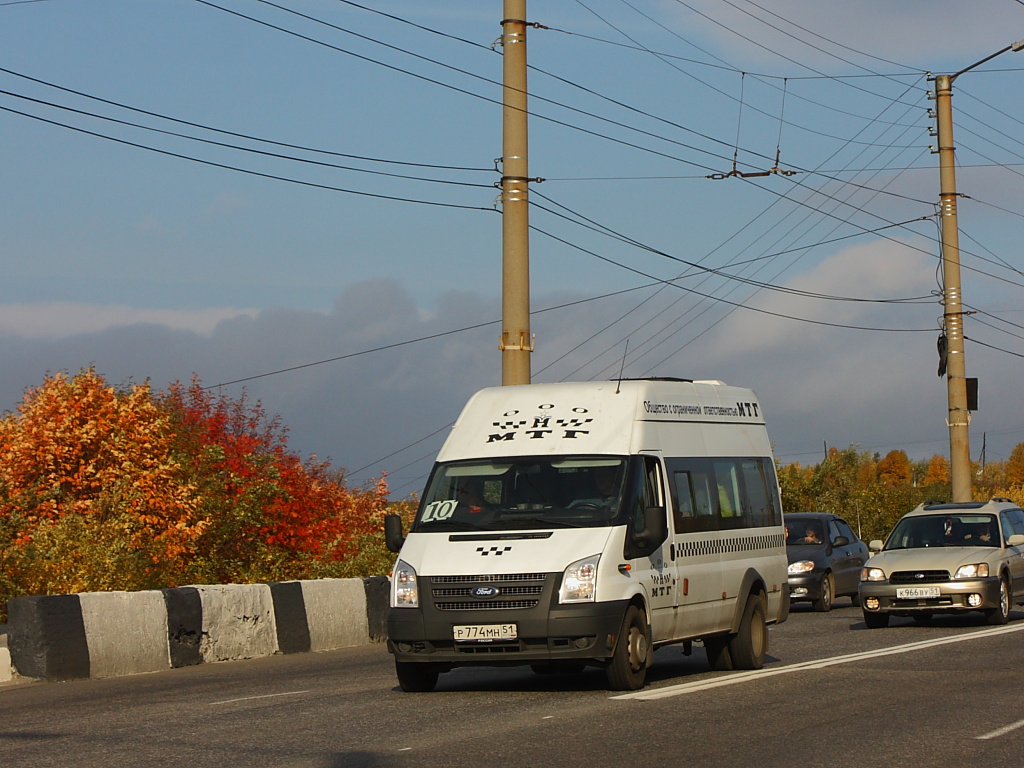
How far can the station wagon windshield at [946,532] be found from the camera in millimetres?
20953

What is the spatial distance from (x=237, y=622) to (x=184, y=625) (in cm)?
94

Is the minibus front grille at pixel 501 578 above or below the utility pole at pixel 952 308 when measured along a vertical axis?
below

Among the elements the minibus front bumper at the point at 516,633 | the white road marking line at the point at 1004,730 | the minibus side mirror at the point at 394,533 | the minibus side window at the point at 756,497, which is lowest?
the white road marking line at the point at 1004,730

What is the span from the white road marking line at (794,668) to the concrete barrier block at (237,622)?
5.88 meters

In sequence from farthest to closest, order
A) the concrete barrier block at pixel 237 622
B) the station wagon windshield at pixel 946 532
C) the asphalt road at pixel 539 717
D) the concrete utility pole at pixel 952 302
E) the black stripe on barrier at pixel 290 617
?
the concrete utility pole at pixel 952 302
the station wagon windshield at pixel 946 532
the black stripe on barrier at pixel 290 617
the concrete barrier block at pixel 237 622
the asphalt road at pixel 539 717

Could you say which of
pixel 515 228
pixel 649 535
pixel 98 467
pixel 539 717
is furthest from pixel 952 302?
pixel 539 717

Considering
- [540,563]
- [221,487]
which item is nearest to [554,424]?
[540,563]

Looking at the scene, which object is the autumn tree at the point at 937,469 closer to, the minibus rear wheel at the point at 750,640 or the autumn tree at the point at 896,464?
the autumn tree at the point at 896,464

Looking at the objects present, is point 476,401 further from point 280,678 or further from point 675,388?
point 280,678

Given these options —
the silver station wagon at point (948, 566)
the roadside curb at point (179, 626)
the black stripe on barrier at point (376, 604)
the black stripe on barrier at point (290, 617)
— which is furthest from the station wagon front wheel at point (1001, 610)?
the black stripe on barrier at point (290, 617)

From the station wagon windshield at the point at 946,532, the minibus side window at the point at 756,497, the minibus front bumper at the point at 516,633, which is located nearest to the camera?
the minibus front bumper at the point at 516,633

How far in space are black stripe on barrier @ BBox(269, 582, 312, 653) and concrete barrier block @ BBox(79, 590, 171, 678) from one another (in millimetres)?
2035

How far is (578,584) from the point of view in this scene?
11586 mm

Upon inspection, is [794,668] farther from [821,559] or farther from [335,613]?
[821,559]
